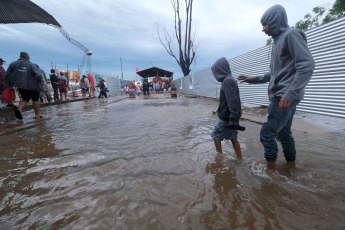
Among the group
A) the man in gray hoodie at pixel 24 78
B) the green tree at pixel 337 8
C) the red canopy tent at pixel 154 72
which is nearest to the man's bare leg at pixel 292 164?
the man in gray hoodie at pixel 24 78

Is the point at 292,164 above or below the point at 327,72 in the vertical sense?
below

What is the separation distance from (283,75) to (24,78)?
6.15 m

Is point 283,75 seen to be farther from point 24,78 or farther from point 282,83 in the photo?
point 24,78

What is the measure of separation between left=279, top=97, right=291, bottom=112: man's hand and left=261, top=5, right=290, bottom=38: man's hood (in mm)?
778

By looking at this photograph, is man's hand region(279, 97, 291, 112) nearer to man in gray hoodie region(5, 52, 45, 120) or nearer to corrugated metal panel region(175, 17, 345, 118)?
corrugated metal panel region(175, 17, 345, 118)

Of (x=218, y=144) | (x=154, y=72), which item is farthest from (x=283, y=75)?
(x=154, y=72)

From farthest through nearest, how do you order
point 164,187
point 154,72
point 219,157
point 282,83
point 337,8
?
point 154,72, point 337,8, point 219,157, point 282,83, point 164,187

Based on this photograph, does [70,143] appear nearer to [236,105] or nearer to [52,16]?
[236,105]

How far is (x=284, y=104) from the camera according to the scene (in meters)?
1.72

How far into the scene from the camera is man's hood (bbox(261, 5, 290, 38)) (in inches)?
73.9

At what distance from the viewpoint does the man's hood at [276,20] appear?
188cm

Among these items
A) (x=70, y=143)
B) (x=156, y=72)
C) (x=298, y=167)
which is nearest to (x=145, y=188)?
(x=298, y=167)

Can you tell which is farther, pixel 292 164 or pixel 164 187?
pixel 292 164

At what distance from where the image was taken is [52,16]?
9.80 meters
